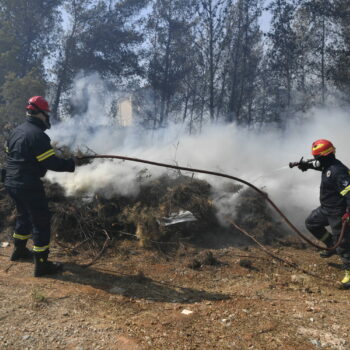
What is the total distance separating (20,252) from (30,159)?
1.37 meters

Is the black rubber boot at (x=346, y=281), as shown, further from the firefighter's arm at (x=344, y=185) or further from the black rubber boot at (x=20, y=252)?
the black rubber boot at (x=20, y=252)

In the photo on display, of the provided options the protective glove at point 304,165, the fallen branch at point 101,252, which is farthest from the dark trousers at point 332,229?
the fallen branch at point 101,252

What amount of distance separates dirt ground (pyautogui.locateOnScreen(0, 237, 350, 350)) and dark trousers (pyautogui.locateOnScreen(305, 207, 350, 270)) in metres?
0.35

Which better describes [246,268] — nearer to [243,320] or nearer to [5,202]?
[243,320]

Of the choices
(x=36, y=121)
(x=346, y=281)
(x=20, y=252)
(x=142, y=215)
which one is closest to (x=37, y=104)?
(x=36, y=121)

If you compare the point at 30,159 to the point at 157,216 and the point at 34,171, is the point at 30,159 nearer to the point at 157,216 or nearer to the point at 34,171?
the point at 34,171

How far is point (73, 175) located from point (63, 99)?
11479mm

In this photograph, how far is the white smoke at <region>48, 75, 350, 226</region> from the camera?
571 centimetres

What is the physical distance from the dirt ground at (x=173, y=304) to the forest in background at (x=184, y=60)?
36.3 ft

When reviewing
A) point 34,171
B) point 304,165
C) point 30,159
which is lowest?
point 34,171

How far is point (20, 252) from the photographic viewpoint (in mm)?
4156

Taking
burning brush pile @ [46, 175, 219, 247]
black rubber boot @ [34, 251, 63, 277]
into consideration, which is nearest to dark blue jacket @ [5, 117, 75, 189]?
black rubber boot @ [34, 251, 63, 277]

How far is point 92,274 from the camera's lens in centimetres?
388

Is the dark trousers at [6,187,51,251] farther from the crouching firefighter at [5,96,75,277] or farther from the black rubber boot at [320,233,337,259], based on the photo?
the black rubber boot at [320,233,337,259]
